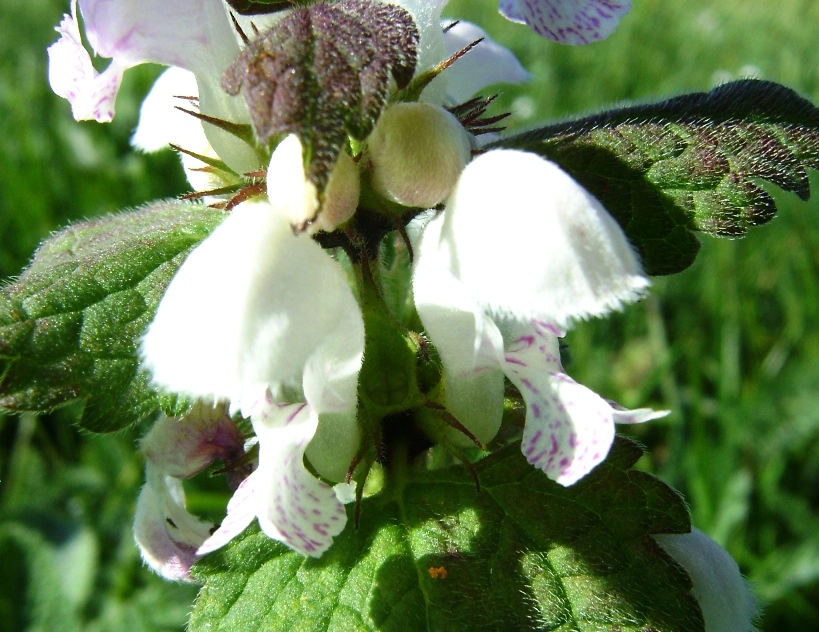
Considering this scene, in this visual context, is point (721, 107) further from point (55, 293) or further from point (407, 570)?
point (55, 293)

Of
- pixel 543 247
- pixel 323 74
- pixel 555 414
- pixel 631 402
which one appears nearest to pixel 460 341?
pixel 555 414

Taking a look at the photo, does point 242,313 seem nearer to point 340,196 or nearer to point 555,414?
point 340,196

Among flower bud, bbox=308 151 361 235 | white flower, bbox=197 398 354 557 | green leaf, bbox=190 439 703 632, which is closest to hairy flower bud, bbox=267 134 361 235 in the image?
flower bud, bbox=308 151 361 235

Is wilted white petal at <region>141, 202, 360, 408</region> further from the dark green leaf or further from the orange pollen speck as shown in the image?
the orange pollen speck

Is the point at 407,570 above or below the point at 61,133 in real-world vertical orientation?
above

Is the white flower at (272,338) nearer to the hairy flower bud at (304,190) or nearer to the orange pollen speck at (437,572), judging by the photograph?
the hairy flower bud at (304,190)

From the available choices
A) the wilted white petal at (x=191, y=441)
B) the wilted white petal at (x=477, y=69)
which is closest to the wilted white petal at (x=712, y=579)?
the wilted white petal at (x=191, y=441)

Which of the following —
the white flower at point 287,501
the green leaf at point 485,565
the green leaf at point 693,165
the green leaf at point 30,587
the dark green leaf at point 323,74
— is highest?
the dark green leaf at point 323,74

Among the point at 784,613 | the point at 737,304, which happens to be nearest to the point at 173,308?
the point at 784,613
